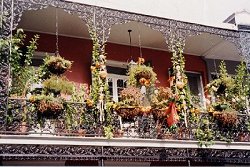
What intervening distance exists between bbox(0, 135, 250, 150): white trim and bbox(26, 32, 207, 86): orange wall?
2950 millimetres

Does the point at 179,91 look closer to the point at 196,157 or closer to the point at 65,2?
the point at 196,157

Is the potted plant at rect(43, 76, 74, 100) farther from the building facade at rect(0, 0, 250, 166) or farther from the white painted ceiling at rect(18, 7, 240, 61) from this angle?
the white painted ceiling at rect(18, 7, 240, 61)

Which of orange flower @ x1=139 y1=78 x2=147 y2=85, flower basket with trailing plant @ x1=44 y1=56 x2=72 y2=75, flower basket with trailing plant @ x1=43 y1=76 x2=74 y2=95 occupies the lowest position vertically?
flower basket with trailing plant @ x1=43 y1=76 x2=74 y2=95

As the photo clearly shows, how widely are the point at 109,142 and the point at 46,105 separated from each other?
5.15ft

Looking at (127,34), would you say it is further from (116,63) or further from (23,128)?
(23,128)

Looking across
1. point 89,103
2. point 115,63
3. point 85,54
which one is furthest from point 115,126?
point 115,63

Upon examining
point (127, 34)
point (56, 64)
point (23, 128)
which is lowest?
point (23, 128)

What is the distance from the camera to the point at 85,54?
501 inches

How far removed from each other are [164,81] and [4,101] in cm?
573

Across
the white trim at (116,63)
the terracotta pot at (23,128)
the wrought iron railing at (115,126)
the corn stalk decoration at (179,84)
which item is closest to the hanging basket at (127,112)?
the wrought iron railing at (115,126)

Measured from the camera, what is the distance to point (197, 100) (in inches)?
493

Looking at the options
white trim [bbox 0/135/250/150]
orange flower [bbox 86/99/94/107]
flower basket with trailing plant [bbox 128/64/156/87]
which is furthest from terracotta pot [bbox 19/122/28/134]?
flower basket with trailing plant [bbox 128/64/156/87]

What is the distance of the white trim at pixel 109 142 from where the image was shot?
9.07m

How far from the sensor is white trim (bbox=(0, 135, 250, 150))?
9.07 m
